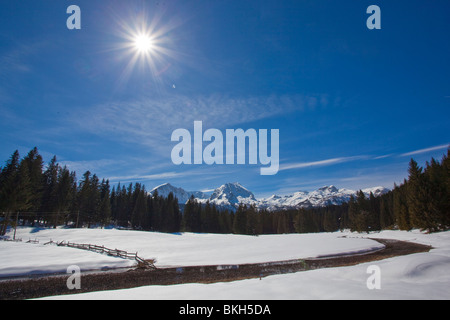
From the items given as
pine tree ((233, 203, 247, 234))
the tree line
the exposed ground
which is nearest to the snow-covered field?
the exposed ground

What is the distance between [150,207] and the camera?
79125 mm

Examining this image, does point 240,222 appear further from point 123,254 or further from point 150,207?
point 123,254

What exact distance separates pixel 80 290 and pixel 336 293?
1872 centimetres

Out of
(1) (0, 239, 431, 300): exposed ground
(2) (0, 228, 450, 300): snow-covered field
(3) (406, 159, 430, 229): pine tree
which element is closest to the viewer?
(2) (0, 228, 450, 300): snow-covered field

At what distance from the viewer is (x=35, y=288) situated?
54.5ft

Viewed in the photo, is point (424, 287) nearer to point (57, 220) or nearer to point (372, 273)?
point (372, 273)

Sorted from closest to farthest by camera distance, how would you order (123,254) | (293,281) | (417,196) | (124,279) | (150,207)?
(293,281)
(124,279)
(123,254)
(417,196)
(150,207)

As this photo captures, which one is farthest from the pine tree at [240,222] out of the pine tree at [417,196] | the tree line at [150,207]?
the pine tree at [417,196]

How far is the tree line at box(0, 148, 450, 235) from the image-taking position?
140ft

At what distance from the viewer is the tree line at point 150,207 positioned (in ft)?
140
